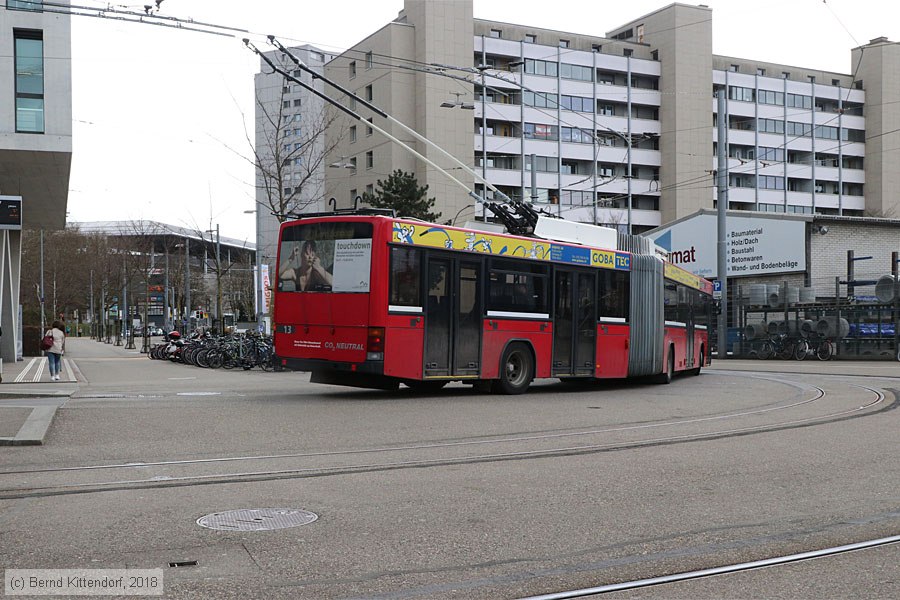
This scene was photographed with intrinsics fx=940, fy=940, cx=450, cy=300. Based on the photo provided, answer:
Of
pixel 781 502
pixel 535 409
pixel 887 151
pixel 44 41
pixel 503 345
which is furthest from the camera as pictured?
pixel 887 151

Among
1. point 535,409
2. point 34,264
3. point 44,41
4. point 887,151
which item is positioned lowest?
point 535,409

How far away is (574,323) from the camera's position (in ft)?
61.8

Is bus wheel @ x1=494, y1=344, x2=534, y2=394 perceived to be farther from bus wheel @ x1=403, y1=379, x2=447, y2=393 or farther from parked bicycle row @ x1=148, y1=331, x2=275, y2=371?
parked bicycle row @ x1=148, y1=331, x2=275, y2=371

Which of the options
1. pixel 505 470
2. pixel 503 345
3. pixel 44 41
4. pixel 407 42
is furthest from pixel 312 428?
pixel 407 42

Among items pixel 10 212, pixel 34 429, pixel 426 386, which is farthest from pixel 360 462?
pixel 10 212

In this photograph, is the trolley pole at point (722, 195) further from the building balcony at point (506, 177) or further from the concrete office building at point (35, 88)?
the building balcony at point (506, 177)

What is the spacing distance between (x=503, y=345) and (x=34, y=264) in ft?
206

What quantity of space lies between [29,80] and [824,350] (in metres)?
29.3

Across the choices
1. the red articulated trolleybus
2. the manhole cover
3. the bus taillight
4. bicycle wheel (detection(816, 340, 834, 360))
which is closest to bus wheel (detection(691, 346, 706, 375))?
the red articulated trolleybus

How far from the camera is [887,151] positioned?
8644 centimetres

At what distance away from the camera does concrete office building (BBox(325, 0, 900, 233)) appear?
215ft

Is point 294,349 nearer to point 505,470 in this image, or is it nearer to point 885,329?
point 505,470

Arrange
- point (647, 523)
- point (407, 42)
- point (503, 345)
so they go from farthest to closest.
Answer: point (407, 42) → point (503, 345) → point (647, 523)

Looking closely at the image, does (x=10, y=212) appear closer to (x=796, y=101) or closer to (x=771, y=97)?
(x=771, y=97)
